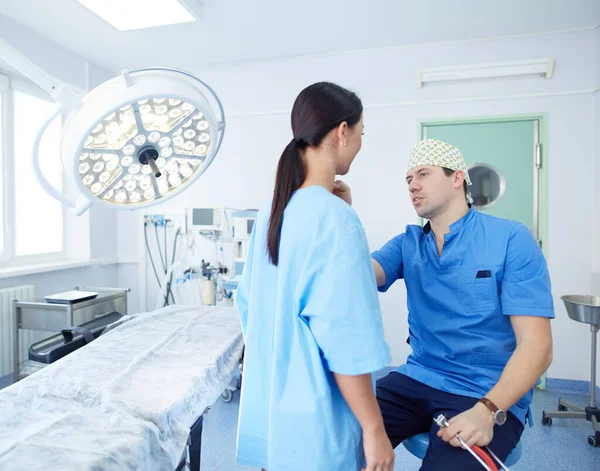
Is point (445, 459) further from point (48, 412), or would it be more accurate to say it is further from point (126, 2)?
point (126, 2)

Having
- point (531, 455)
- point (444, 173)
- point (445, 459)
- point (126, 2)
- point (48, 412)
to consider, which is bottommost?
point (531, 455)

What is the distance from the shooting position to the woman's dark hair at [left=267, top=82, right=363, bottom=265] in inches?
35.6

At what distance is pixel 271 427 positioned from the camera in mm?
885

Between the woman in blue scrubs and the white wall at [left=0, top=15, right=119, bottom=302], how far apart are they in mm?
2567

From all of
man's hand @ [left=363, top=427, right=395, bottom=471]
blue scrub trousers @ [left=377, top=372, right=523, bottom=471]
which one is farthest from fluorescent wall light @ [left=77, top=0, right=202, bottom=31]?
man's hand @ [left=363, top=427, right=395, bottom=471]

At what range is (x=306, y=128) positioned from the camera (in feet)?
3.02

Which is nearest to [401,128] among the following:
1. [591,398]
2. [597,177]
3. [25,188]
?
[597,177]

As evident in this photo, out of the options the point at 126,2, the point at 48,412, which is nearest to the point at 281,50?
the point at 126,2

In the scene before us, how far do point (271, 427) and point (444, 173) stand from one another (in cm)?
96

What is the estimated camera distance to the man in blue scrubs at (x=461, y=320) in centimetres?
110

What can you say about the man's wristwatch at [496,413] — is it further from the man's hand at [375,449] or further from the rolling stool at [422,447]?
the man's hand at [375,449]

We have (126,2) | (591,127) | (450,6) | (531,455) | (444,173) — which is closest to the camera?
(444,173)

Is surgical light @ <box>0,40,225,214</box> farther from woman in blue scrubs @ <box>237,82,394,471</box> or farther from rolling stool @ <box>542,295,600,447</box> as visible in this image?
rolling stool @ <box>542,295,600,447</box>

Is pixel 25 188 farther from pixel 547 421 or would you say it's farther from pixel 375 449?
pixel 547 421
